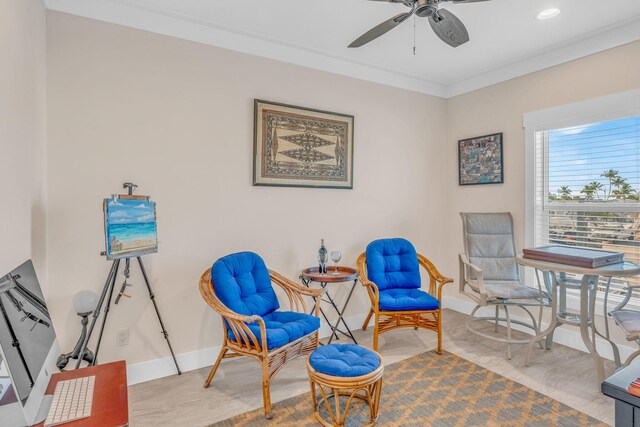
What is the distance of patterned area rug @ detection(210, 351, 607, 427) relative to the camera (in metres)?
2.14

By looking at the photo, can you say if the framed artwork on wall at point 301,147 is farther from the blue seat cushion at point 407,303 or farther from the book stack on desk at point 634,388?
the book stack on desk at point 634,388

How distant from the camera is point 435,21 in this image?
2.20m

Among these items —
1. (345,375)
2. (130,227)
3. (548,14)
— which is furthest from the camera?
(548,14)

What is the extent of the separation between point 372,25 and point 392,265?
218 cm

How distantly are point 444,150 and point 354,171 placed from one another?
1.47 metres

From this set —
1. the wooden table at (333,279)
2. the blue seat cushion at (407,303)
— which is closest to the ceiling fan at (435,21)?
the wooden table at (333,279)

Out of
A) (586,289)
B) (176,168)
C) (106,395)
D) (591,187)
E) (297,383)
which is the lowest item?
(297,383)

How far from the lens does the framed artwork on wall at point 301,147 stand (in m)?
3.15

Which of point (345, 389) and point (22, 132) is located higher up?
point (22, 132)

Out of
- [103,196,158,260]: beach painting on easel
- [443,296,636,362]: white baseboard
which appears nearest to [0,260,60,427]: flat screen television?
[103,196,158,260]: beach painting on easel

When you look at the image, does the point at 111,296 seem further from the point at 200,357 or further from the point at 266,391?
the point at 266,391

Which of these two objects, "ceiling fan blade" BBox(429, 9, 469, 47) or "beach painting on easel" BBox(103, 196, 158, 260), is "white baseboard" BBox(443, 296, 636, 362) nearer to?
"ceiling fan blade" BBox(429, 9, 469, 47)

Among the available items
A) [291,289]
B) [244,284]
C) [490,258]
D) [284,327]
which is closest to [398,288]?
[490,258]

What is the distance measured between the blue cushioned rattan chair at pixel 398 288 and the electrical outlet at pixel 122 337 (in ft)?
6.30
